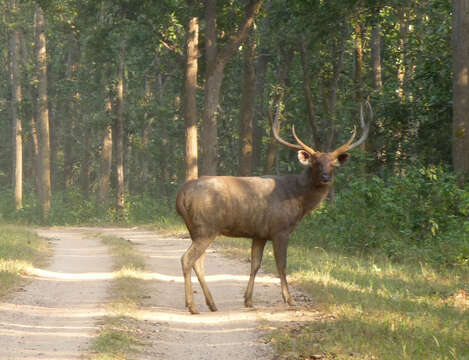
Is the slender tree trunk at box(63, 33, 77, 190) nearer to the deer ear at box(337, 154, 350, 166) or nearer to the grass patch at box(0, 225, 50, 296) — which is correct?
the grass patch at box(0, 225, 50, 296)

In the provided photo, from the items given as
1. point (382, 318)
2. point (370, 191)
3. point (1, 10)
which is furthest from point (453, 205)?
point (1, 10)

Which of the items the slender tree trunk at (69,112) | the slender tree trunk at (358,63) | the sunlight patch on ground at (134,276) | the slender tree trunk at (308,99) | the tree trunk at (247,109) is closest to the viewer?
the sunlight patch on ground at (134,276)

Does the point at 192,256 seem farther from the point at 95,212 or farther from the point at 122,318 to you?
the point at 95,212

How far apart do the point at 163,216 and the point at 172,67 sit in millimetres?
7923

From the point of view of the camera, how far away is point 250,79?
25.9 metres

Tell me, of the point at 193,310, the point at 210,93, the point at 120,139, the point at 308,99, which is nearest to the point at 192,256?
the point at 193,310

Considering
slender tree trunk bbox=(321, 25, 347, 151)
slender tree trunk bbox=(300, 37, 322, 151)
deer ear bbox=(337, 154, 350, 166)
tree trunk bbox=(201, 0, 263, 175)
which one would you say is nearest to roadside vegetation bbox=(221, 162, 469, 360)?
deer ear bbox=(337, 154, 350, 166)

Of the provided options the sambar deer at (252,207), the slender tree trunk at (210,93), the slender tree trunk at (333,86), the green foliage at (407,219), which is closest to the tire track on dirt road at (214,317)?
the sambar deer at (252,207)

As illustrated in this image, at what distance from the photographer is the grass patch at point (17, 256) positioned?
1256 cm

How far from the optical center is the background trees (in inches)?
758

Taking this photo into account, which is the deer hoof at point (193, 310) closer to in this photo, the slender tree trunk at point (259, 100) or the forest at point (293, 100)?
the forest at point (293, 100)

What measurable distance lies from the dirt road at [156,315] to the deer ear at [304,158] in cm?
207

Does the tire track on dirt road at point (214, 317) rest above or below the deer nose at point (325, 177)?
below

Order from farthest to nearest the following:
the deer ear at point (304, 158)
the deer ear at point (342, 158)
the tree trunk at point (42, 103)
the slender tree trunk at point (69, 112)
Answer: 1. the slender tree trunk at point (69, 112)
2. the tree trunk at point (42, 103)
3. the deer ear at point (342, 158)
4. the deer ear at point (304, 158)
